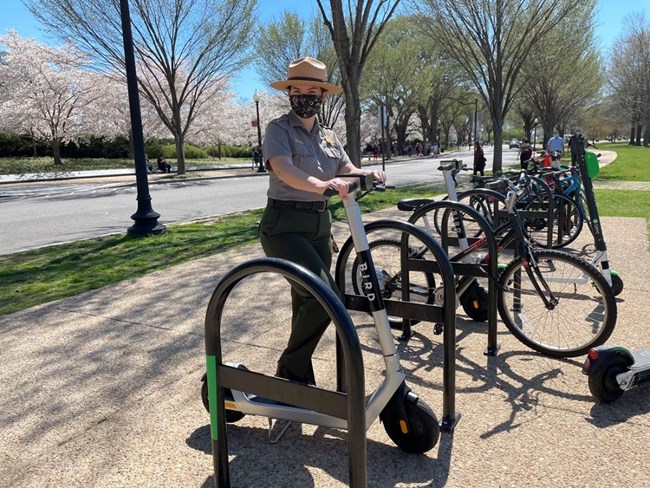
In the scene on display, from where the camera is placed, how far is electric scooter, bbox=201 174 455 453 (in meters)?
2.38

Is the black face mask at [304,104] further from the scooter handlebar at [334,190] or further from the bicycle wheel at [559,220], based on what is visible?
the bicycle wheel at [559,220]

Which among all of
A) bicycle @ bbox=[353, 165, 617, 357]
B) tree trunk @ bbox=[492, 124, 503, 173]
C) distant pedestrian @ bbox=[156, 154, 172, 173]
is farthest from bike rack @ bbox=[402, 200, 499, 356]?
distant pedestrian @ bbox=[156, 154, 172, 173]

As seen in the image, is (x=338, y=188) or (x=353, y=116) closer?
(x=338, y=188)

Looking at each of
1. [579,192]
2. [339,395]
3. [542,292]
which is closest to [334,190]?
[339,395]

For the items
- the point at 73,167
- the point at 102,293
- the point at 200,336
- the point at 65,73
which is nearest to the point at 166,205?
the point at 102,293

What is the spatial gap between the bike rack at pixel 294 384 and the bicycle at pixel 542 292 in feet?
6.07

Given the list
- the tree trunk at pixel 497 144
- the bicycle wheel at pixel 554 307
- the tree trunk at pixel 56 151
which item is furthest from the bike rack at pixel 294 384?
the tree trunk at pixel 56 151

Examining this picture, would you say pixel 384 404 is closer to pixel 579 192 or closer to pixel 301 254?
pixel 301 254

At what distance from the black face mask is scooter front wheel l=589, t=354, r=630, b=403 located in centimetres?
201

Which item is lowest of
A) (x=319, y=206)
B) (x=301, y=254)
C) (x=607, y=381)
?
(x=607, y=381)

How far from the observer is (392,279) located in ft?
13.1

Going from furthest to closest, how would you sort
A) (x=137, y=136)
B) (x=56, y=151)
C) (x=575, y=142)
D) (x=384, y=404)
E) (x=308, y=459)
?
(x=56, y=151)
(x=137, y=136)
(x=575, y=142)
(x=308, y=459)
(x=384, y=404)

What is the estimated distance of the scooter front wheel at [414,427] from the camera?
245 cm

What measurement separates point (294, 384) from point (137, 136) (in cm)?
744
